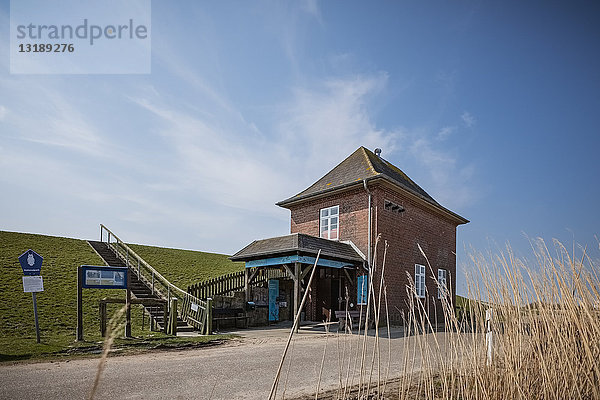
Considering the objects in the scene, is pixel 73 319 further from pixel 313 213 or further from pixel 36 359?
pixel 313 213

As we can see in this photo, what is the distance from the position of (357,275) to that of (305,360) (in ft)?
29.0

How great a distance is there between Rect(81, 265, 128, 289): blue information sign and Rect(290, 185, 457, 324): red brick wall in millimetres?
8380

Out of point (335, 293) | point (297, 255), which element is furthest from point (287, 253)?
point (335, 293)

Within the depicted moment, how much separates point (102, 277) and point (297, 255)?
5805mm

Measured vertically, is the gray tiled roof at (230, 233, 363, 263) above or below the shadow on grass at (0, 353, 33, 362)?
above

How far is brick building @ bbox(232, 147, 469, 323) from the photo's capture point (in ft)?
52.4

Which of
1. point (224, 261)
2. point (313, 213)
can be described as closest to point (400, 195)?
point (313, 213)

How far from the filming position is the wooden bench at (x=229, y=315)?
44.4 feet

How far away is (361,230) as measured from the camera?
16375 millimetres

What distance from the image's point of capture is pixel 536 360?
11.5 ft

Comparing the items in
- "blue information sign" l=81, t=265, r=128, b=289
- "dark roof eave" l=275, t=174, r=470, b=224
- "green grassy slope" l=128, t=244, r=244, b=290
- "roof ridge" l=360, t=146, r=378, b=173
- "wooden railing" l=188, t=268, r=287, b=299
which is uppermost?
"roof ridge" l=360, t=146, r=378, b=173

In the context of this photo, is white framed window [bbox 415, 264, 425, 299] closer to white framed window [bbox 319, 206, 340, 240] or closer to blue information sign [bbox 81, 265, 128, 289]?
white framed window [bbox 319, 206, 340, 240]

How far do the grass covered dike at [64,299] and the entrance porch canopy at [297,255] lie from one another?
12.7ft

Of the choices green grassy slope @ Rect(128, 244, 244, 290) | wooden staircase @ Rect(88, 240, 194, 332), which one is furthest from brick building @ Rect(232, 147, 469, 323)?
green grassy slope @ Rect(128, 244, 244, 290)
